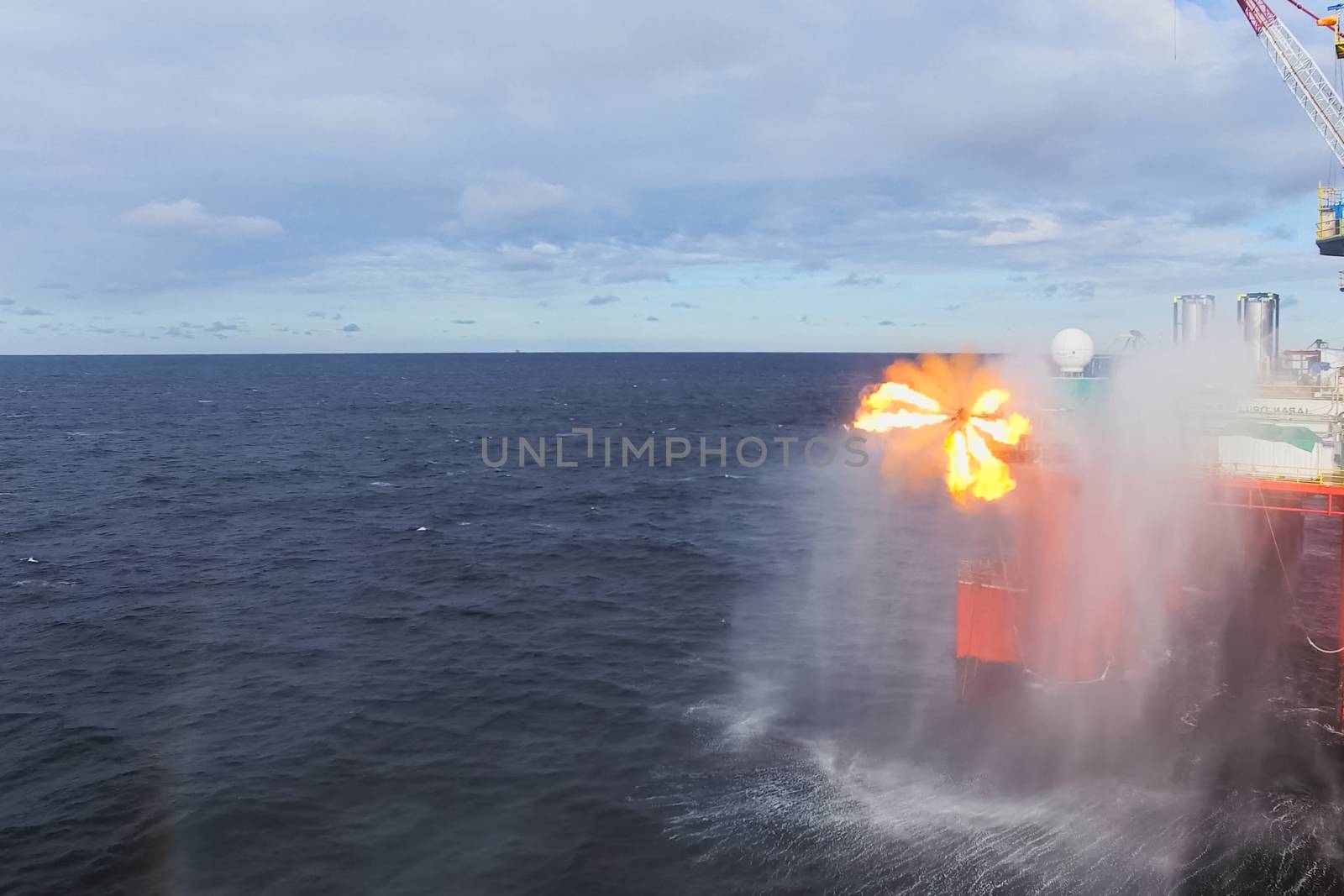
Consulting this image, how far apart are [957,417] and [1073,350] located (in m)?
18.1

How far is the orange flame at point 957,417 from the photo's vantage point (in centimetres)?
4709

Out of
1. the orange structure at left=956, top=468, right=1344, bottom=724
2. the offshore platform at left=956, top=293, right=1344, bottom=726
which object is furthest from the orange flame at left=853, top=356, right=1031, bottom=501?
the orange structure at left=956, top=468, right=1344, bottom=724

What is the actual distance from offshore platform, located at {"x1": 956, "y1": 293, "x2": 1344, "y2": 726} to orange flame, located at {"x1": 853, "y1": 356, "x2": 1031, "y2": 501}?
4.47ft

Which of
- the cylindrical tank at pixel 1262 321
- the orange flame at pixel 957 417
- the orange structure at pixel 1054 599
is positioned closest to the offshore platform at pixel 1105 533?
the orange structure at pixel 1054 599

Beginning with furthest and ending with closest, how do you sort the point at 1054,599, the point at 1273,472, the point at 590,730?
1. the point at 1273,472
2. the point at 1054,599
3. the point at 590,730

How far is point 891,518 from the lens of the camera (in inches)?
3383

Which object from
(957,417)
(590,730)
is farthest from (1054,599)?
(590,730)

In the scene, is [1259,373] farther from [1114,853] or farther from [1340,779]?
[1114,853]

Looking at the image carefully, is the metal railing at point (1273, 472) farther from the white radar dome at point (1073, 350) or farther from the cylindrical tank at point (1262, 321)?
the cylindrical tank at point (1262, 321)

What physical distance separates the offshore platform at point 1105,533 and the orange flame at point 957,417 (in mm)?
1364

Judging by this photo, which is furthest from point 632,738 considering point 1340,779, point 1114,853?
point 1340,779

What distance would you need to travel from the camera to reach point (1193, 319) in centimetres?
6656

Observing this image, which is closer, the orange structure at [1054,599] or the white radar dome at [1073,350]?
the orange structure at [1054,599]

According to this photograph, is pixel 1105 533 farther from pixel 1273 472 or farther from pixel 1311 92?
pixel 1311 92
